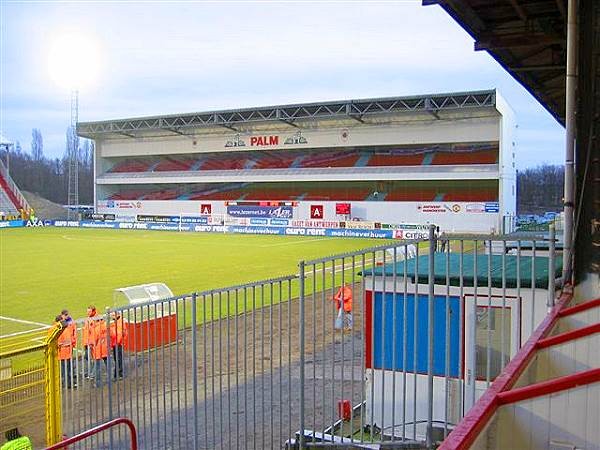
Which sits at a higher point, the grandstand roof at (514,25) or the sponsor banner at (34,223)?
the grandstand roof at (514,25)

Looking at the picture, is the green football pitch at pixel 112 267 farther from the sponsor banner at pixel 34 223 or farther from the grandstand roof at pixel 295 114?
the sponsor banner at pixel 34 223

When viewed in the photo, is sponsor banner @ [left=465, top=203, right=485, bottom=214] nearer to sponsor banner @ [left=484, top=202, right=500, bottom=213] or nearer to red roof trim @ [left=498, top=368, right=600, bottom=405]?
sponsor banner @ [left=484, top=202, right=500, bottom=213]

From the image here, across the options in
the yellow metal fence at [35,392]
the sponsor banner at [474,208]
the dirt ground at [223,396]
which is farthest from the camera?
the sponsor banner at [474,208]

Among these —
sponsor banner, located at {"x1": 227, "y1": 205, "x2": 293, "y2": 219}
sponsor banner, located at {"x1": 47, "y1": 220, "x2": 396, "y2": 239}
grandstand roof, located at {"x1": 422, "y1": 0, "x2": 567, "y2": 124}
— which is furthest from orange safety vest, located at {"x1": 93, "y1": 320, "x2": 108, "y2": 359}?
sponsor banner, located at {"x1": 227, "y1": 205, "x2": 293, "y2": 219}

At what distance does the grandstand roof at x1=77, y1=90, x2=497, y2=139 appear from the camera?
2098 inches

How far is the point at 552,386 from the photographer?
2.59 metres

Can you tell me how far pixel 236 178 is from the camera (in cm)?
6788

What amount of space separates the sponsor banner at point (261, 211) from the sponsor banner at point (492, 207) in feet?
65.9

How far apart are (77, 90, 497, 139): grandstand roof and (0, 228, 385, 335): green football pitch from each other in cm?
1921

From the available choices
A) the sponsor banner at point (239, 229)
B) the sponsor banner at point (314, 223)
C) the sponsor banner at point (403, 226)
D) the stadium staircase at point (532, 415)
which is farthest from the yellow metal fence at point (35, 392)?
the sponsor banner at point (314, 223)

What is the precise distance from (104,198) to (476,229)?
156 ft

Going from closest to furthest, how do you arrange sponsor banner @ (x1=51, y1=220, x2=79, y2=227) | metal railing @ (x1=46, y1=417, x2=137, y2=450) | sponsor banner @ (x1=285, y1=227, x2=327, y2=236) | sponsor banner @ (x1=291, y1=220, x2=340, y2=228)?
metal railing @ (x1=46, y1=417, x2=137, y2=450) → sponsor banner @ (x1=285, y1=227, x2=327, y2=236) → sponsor banner @ (x1=291, y1=220, x2=340, y2=228) → sponsor banner @ (x1=51, y1=220, x2=79, y2=227)

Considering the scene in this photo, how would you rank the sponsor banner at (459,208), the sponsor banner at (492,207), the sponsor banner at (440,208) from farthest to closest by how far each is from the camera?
the sponsor banner at (440,208), the sponsor banner at (459,208), the sponsor banner at (492,207)

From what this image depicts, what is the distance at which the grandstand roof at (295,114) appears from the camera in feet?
175
